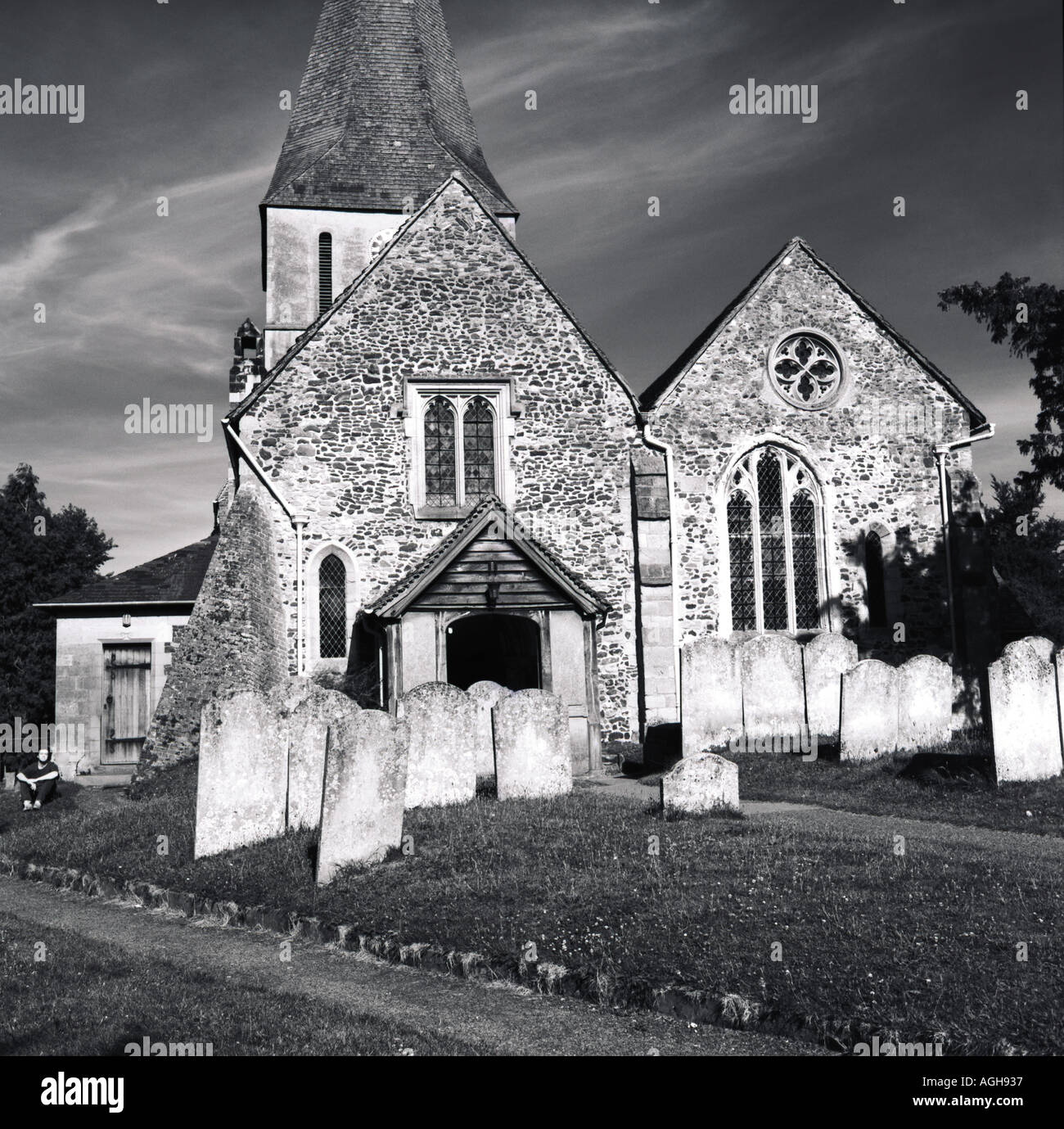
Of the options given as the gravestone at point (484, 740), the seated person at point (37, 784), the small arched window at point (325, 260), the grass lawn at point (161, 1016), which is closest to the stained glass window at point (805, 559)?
the gravestone at point (484, 740)

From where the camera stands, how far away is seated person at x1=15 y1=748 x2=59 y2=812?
16.3m

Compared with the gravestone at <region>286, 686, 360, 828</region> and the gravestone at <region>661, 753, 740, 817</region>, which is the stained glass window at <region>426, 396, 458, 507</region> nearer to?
the gravestone at <region>286, 686, 360, 828</region>

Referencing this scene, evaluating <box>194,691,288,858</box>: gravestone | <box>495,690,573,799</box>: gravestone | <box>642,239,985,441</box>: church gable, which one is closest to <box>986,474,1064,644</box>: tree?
<box>642,239,985,441</box>: church gable

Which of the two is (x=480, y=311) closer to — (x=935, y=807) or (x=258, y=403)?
(x=258, y=403)

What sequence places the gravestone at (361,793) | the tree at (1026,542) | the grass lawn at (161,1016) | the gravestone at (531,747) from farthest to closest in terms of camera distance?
the tree at (1026,542)
the gravestone at (531,747)
the gravestone at (361,793)
the grass lawn at (161,1016)

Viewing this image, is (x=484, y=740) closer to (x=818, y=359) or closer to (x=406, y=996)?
(x=406, y=996)

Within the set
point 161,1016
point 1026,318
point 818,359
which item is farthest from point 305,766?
point 1026,318

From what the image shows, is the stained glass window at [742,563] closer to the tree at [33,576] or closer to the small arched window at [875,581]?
the small arched window at [875,581]

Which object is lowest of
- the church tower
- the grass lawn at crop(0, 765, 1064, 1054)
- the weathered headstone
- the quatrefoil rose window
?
the grass lawn at crop(0, 765, 1064, 1054)

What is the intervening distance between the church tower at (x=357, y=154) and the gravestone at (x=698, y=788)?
1977 cm

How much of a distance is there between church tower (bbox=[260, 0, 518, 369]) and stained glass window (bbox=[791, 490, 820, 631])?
41.7 ft

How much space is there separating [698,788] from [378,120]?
79.0 feet

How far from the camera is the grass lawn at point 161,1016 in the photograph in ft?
19.0
